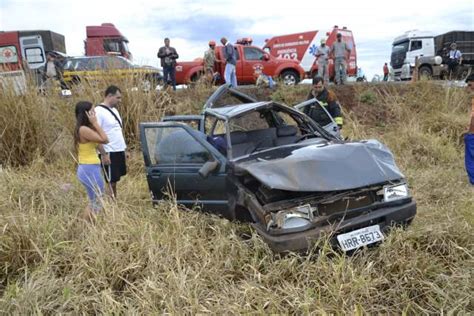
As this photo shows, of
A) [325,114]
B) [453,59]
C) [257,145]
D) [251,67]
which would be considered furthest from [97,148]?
[453,59]

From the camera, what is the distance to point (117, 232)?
10.6 ft

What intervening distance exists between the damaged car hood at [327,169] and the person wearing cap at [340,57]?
27.1 ft

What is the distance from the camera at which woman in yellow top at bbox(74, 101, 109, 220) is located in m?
3.84

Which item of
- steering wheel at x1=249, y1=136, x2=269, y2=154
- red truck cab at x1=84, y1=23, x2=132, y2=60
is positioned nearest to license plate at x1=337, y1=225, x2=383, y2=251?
steering wheel at x1=249, y1=136, x2=269, y2=154

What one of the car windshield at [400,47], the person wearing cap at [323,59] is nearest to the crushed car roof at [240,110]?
the person wearing cap at [323,59]

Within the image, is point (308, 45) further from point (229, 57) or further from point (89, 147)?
point (89, 147)

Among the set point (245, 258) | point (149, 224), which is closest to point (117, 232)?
point (149, 224)

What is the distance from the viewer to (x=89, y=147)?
395 centimetres

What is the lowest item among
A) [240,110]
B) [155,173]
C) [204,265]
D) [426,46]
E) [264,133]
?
[204,265]

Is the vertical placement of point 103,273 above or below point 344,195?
below

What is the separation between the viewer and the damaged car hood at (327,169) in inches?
114

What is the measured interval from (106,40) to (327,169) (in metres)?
17.0

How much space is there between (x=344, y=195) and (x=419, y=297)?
84cm

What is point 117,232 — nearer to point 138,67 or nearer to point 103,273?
point 103,273
